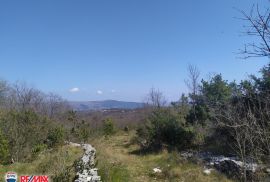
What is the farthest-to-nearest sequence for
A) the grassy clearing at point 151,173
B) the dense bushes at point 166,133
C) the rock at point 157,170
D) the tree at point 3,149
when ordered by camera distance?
the dense bushes at point 166,133 → the tree at point 3,149 → the rock at point 157,170 → the grassy clearing at point 151,173

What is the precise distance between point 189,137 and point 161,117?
2220 mm

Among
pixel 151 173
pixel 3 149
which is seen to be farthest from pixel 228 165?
pixel 3 149

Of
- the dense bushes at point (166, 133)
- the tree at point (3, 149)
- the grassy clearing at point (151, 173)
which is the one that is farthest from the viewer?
the dense bushes at point (166, 133)

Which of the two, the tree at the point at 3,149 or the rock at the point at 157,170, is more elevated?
the tree at the point at 3,149

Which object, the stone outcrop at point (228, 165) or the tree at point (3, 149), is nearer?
the stone outcrop at point (228, 165)

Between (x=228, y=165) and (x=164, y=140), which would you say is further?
(x=164, y=140)

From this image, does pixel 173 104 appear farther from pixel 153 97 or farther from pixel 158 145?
pixel 153 97

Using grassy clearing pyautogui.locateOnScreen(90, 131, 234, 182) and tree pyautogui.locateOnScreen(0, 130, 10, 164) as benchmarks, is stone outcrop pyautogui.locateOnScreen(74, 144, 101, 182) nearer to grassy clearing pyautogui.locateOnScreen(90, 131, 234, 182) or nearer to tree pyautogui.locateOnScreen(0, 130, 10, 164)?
grassy clearing pyautogui.locateOnScreen(90, 131, 234, 182)

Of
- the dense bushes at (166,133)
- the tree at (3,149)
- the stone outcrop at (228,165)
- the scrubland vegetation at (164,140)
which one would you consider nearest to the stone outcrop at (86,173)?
the scrubland vegetation at (164,140)

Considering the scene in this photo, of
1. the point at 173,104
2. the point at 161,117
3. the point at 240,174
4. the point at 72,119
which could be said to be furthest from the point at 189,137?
the point at 72,119

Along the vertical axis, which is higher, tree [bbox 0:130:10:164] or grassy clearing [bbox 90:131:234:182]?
tree [bbox 0:130:10:164]

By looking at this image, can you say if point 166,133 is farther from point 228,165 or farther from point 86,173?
point 86,173

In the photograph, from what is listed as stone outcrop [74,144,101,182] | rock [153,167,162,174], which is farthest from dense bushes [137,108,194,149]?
stone outcrop [74,144,101,182]

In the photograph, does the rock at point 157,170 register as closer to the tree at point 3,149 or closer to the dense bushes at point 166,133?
the dense bushes at point 166,133
